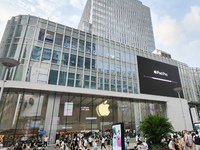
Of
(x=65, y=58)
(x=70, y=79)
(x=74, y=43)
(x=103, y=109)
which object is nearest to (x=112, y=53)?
(x=74, y=43)

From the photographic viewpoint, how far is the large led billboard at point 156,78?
28.5 metres

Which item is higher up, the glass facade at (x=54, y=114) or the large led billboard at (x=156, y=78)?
the large led billboard at (x=156, y=78)

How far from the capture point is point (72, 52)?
23172 millimetres

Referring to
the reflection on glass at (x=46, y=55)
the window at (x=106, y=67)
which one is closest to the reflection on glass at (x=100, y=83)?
the window at (x=106, y=67)

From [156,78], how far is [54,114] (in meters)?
24.2

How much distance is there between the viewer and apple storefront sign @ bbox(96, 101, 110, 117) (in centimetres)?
2125

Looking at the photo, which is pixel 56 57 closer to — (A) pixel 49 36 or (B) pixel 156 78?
(A) pixel 49 36

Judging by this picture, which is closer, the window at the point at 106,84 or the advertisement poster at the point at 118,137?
the advertisement poster at the point at 118,137

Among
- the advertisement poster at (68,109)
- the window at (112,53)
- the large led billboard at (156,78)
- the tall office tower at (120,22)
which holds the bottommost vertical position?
the advertisement poster at (68,109)

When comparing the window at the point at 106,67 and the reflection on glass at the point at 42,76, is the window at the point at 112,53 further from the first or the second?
the reflection on glass at the point at 42,76

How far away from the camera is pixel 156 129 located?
10.7 m

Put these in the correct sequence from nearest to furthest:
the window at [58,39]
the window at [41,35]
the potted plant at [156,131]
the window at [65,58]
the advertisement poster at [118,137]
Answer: the advertisement poster at [118,137], the potted plant at [156,131], the window at [41,35], the window at [65,58], the window at [58,39]

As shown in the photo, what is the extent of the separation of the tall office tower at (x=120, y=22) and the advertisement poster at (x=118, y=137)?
187ft

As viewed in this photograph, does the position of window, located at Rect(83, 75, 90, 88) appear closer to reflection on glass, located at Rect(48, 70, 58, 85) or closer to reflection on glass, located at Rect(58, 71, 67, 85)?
reflection on glass, located at Rect(58, 71, 67, 85)
